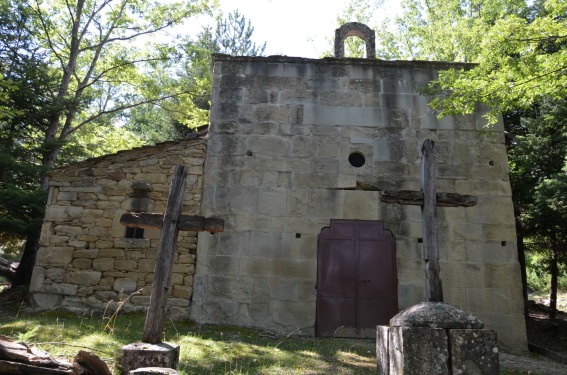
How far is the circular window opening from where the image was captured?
26.5 ft

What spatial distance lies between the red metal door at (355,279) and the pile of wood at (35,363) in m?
4.36

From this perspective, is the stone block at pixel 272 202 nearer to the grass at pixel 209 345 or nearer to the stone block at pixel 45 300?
the grass at pixel 209 345

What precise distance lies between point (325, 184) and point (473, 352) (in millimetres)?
4667

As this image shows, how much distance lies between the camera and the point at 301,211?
7762 mm

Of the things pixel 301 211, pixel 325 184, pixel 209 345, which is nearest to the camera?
pixel 209 345

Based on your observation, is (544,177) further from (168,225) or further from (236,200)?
(168,225)

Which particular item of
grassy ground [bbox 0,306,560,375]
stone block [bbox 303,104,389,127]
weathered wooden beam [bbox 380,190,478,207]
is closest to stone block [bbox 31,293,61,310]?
grassy ground [bbox 0,306,560,375]

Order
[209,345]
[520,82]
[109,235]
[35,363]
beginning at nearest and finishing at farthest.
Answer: [35,363] → [209,345] → [520,82] → [109,235]

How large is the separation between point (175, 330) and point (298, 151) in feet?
12.8

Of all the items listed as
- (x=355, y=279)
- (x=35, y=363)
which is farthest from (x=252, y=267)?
(x=35, y=363)

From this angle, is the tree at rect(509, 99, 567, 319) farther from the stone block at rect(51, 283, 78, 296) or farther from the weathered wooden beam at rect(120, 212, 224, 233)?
the stone block at rect(51, 283, 78, 296)

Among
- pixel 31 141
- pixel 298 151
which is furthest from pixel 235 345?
pixel 31 141

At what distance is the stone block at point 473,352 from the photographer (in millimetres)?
3496

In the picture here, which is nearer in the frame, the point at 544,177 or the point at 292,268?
the point at 292,268
